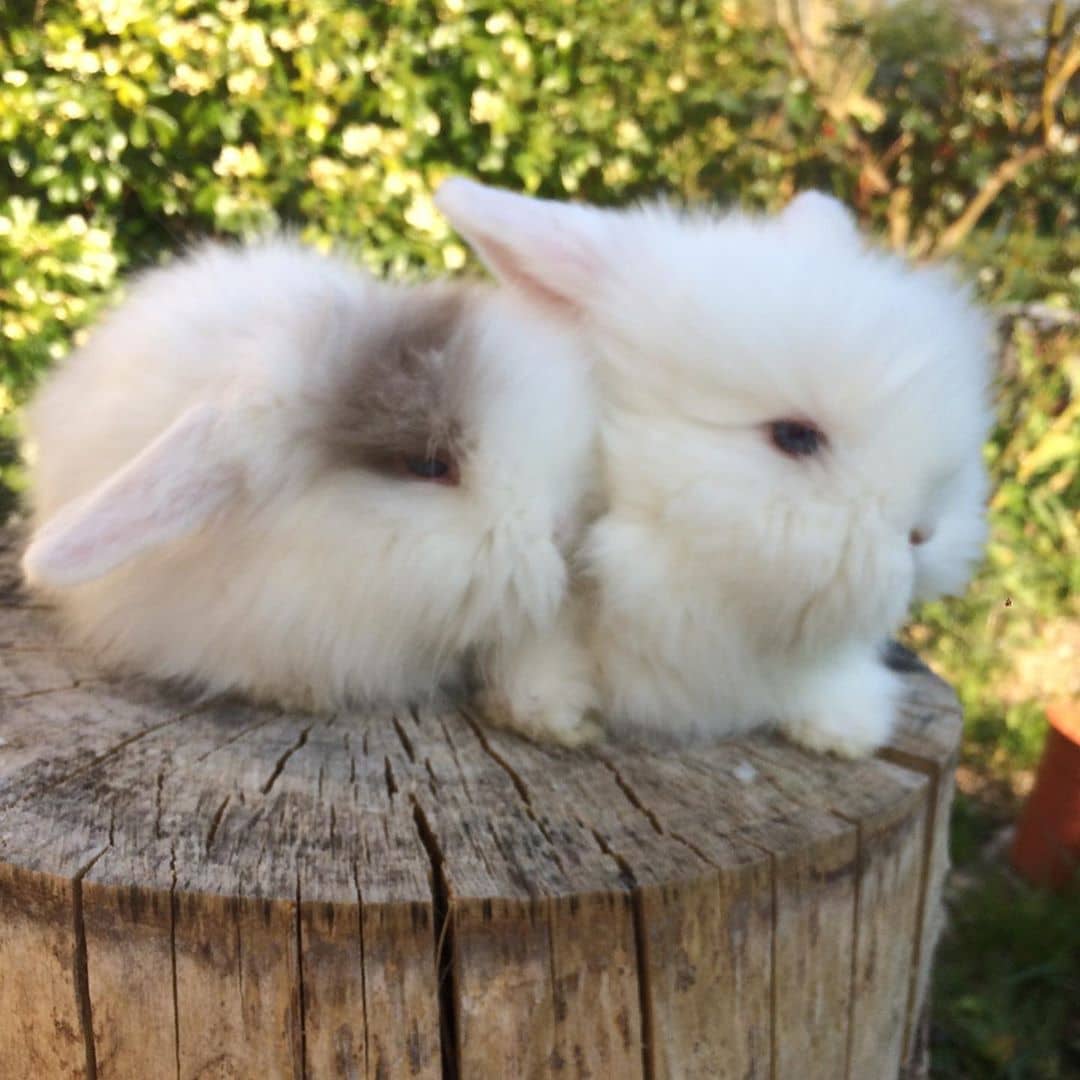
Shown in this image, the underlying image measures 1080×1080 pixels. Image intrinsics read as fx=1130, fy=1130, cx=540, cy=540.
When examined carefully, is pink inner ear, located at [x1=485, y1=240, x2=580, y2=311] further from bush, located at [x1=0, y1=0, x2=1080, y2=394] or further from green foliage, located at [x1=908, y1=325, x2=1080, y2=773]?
green foliage, located at [x1=908, y1=325, x2=1080, y2=773]

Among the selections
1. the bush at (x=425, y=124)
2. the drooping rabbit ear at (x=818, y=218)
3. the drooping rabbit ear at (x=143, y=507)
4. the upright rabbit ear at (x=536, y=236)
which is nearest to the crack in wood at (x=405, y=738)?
the drooping rabbit ear at (x=143, y=507)

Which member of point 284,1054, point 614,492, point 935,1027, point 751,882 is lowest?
point 935,1027

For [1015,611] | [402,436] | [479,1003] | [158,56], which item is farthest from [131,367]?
[1015,611]

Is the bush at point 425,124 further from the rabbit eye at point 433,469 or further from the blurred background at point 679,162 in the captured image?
the rabbit eye at point 433,469

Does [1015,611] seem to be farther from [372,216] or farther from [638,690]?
[638,690]

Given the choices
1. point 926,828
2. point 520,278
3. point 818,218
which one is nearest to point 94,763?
point 520,278

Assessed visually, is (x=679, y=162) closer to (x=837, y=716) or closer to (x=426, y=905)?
→ (x=837, y=716)
